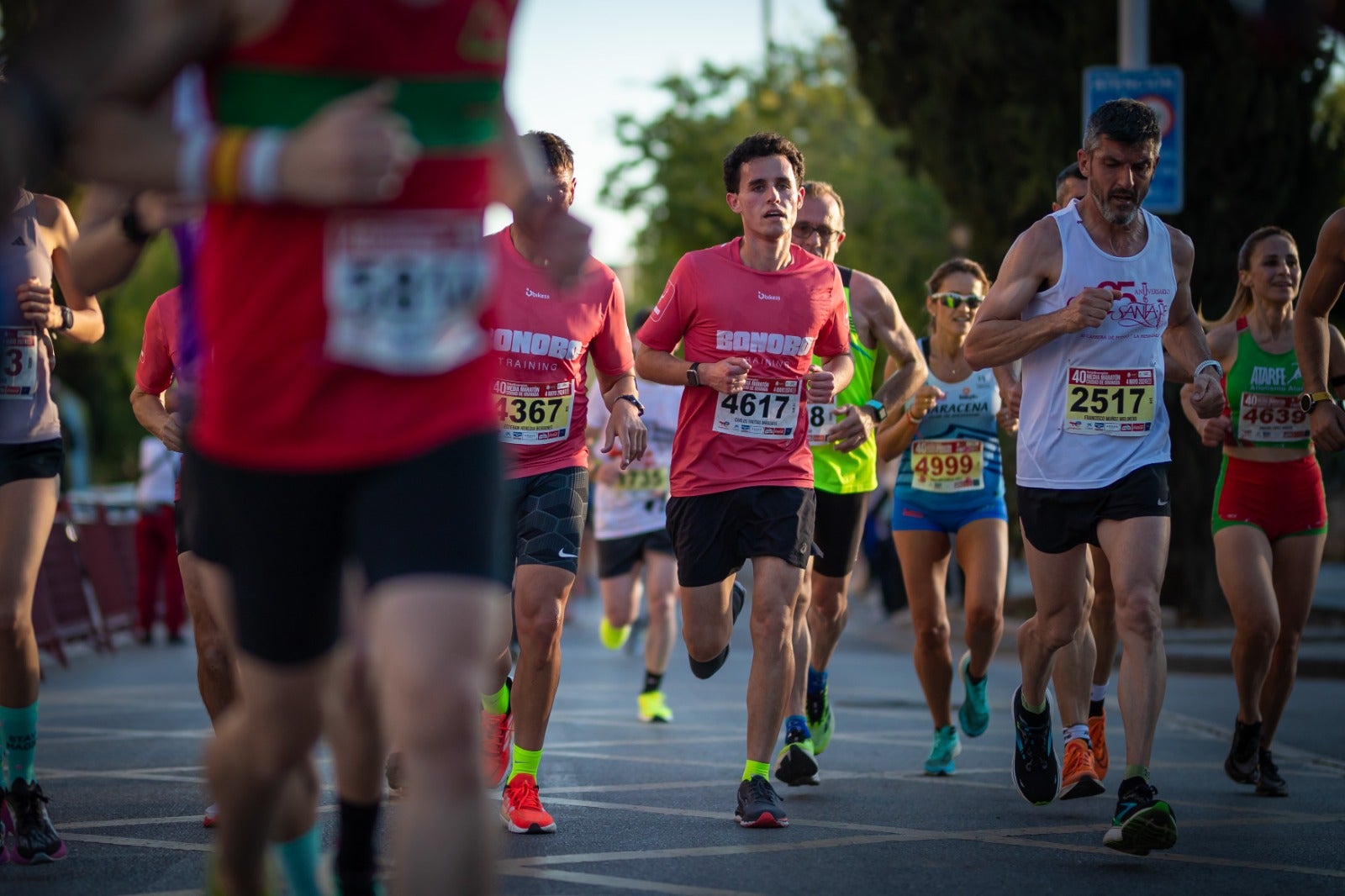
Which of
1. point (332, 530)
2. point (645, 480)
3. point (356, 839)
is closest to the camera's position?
point (332, 530)

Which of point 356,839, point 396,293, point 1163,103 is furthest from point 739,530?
point 1163,103

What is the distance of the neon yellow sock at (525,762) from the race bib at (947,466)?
2.71 meters

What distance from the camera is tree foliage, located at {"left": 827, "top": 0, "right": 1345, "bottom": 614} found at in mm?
15766

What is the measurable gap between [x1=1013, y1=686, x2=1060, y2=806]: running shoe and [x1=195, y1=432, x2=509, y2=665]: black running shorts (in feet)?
13.5

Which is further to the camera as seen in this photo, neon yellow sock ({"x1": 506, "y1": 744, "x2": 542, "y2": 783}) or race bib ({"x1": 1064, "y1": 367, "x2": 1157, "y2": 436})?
neon yellow sock ({"x1": 506, "y1": 744, "x2": 542, "y2": 783})

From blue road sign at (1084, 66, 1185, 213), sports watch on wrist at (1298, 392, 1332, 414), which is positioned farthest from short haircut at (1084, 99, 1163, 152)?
blue road sign at (1084, 66, 1185, 213)

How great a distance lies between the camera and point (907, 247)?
2641 centimetres

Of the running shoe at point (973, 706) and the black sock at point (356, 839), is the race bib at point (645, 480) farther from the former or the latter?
the black sock at point (356, 839)

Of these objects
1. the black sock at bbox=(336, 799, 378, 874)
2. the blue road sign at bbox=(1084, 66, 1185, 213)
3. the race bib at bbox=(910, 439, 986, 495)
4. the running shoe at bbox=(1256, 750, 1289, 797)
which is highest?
the blue road sign at bbox=(1084, 66, 1185, 213)

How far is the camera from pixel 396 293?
10.4 ft

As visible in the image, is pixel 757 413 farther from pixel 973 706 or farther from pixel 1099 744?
pixel 973 706

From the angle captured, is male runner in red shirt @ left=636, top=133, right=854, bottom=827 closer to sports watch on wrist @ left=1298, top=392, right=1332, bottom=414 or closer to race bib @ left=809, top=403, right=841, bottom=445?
race bib @ left=809, top=403, right=841, bottom=445

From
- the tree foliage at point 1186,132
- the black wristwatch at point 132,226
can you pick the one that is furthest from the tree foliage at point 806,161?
the black wristwatch at point 132,226

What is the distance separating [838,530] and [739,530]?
146 cm
